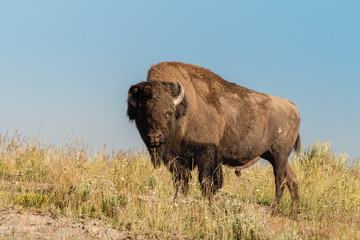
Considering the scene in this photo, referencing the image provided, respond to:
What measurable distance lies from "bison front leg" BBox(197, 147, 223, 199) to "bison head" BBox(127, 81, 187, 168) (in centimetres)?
55

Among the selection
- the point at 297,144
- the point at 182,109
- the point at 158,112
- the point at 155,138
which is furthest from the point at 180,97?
the point at 297,144

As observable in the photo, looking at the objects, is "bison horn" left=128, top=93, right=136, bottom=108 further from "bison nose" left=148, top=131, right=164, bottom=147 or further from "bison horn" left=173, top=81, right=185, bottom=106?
"bison nose" left=148, top=131, right=164, bottom=147

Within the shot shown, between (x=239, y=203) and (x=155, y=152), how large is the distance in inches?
77.2

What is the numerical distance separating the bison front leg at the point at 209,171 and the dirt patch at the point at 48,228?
8.20ft

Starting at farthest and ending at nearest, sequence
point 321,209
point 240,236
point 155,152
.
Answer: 1. point 321,209
2. point 155,152
3. point 240,236

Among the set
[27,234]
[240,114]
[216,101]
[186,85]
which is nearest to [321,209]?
[240,114]

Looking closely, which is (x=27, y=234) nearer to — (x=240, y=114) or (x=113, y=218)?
(x=113, y=218)

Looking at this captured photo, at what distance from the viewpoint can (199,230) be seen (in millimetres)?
6277

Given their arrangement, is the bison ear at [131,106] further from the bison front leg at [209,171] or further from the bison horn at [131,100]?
the bison front leg at [209,171]

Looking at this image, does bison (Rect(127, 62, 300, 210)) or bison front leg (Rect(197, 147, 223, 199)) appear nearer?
bison (Rect(127, 62, 300, 210))

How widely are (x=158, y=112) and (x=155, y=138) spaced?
1.56 ft

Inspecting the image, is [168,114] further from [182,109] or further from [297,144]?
[297,144]

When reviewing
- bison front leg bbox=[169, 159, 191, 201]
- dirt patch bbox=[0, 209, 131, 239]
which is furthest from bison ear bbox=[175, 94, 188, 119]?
dirt patch bbox=[0, 209, 131, 239]

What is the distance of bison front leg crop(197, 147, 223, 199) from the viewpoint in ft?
26.5
